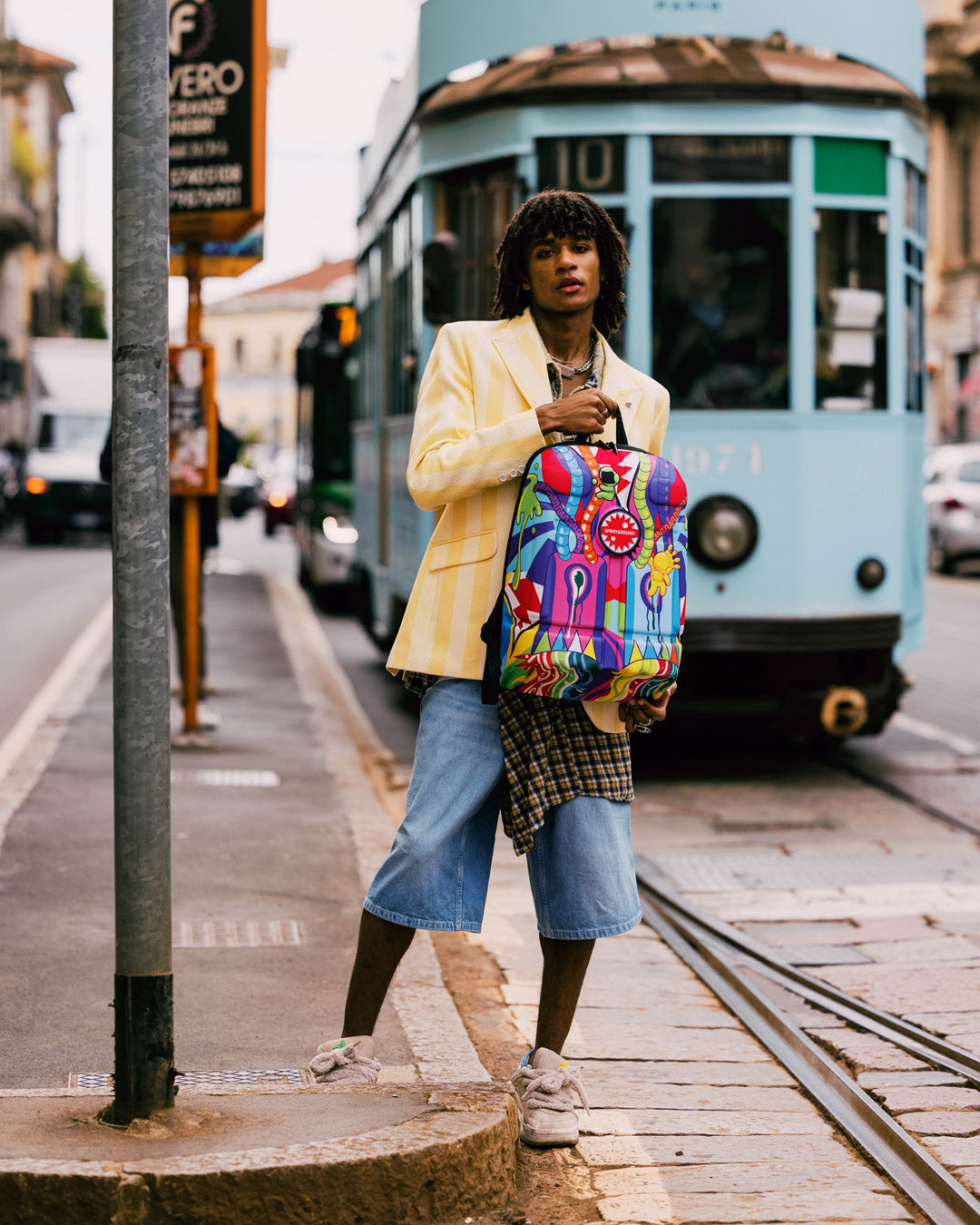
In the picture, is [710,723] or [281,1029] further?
[710,723]

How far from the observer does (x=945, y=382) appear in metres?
41.6

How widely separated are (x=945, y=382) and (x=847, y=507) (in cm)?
3469

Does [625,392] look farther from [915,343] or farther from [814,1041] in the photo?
[915,343]

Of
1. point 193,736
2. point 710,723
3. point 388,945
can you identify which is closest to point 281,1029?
point 388,945

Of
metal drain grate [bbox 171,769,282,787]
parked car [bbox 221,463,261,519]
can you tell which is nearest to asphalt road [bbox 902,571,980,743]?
metal drain grate [bbox 171,769,282,787]

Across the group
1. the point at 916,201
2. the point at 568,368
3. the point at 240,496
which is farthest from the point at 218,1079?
the point at 240,496

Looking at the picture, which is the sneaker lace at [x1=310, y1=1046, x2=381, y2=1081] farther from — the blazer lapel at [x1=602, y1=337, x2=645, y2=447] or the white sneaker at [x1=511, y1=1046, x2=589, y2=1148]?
the blazer lapel at [x1=602, y1=337, x2=645, y2=447]

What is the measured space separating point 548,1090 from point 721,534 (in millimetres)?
4584

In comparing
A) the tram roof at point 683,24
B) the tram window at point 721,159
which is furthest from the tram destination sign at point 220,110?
the tram window at point 721,159

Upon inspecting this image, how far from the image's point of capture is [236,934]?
562 centimetres

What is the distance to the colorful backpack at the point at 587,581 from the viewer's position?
140 inches

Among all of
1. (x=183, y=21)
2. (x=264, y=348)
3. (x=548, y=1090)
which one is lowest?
(x=548, y=1090)

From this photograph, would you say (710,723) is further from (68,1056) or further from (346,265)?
(346,265)

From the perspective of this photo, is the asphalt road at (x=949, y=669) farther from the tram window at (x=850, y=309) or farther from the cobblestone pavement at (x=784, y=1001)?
the cobblestone pavement at (x=784, y=1001)
